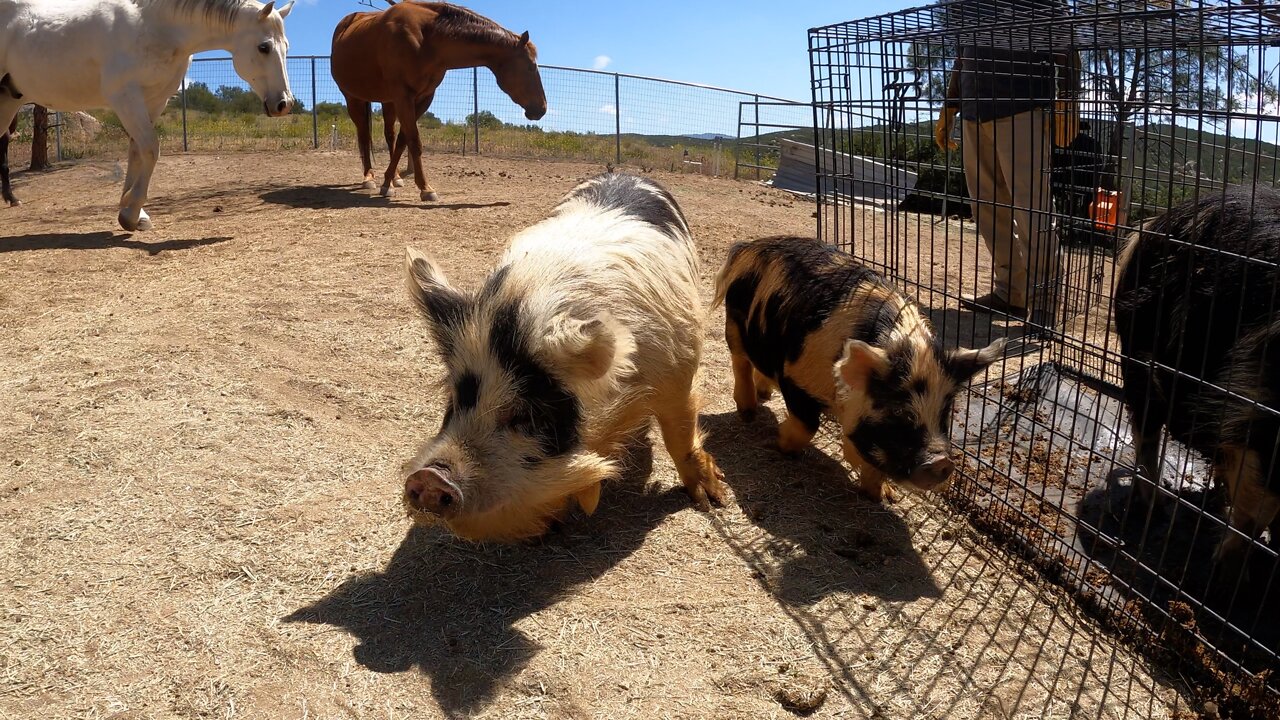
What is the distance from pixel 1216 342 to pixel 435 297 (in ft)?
9.95

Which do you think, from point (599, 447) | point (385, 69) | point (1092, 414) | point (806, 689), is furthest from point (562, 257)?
point (385, 69)

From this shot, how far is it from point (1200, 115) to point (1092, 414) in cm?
271

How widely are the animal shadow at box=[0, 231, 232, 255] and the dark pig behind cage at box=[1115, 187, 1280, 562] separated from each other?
23.5ft

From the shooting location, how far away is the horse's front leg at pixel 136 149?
8.68 m

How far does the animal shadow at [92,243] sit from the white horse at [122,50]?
316 mm

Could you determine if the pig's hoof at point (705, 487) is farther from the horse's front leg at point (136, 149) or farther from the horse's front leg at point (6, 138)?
the horse's front leg at point (6, 138)

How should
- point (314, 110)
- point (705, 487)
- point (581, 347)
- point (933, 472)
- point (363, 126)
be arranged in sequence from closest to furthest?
point (581, 347) < point (933, 472) < point (705, 487) < point (363, 126) < point (314, 110)

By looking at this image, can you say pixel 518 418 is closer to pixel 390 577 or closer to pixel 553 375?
pixel 553 375

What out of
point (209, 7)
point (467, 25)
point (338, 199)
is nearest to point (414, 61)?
point (467, 25)

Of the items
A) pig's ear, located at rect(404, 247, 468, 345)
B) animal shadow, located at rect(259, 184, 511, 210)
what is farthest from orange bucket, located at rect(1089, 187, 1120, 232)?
animal shadow, located at rect(259, 184, 511, 210)

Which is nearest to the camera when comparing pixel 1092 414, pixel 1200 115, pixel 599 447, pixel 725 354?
pixel 1200 115

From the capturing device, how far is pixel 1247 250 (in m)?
Result: 3.33

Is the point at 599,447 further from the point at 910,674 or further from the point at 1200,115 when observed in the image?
the point at 1200,115

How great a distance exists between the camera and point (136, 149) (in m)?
8.78
